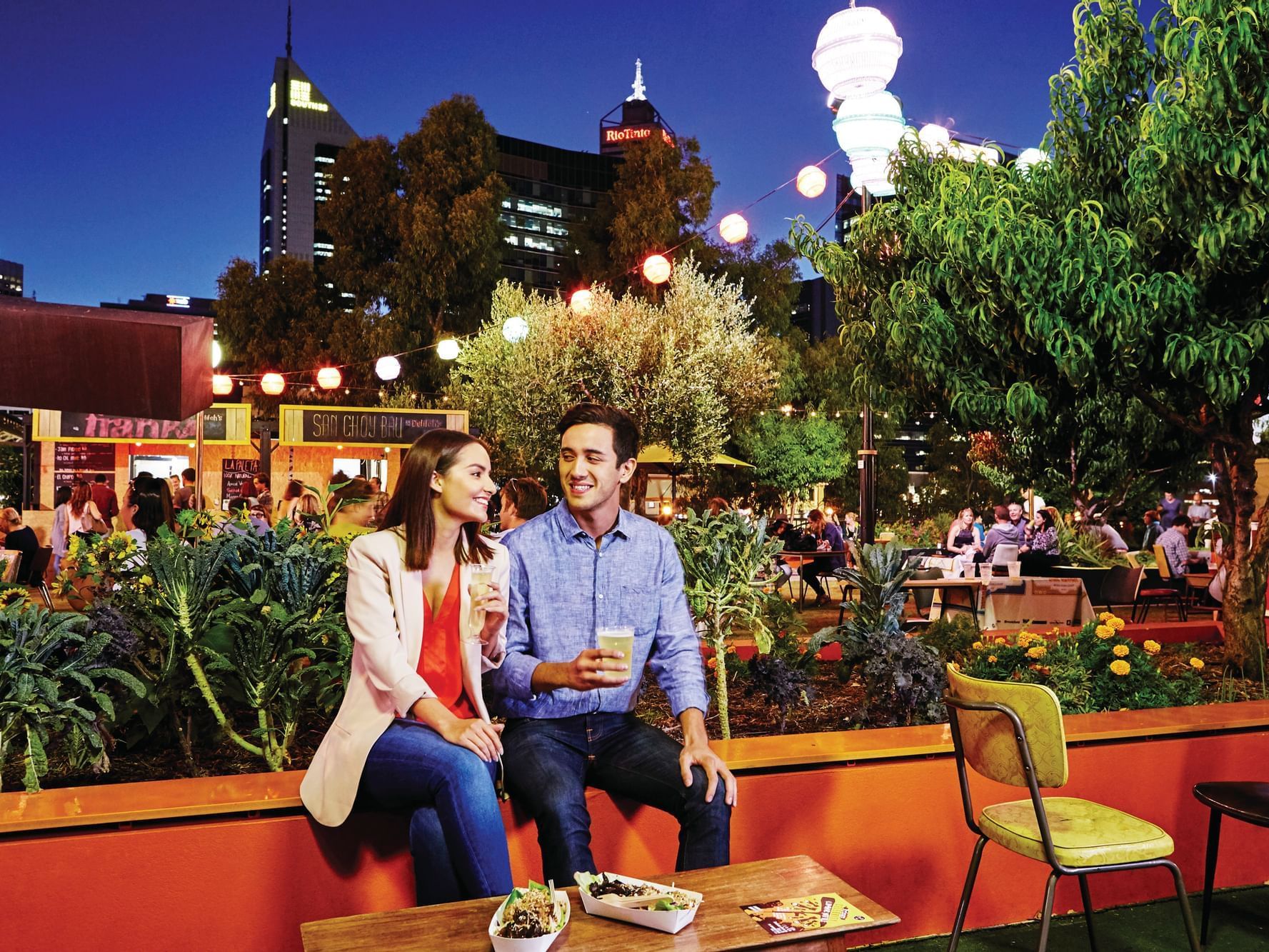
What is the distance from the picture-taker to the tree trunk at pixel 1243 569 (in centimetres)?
570

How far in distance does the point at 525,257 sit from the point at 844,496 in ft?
238

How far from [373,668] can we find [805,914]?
1264 millimetres

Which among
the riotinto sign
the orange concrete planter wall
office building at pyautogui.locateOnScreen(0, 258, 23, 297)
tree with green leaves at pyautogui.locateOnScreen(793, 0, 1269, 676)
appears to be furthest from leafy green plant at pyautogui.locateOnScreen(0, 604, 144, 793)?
office building at pyautogui.locateOnScreen(0, 258, 23, 297)

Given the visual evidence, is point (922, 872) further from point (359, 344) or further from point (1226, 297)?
point (359, 344)

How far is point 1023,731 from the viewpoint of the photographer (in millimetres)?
2537

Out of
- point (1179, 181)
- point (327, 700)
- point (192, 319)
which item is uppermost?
point (1179, 181)

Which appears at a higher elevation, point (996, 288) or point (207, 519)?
point (996, 288)

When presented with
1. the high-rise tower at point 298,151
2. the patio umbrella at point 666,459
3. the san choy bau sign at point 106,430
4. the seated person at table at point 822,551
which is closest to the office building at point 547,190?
the high-rise tower at point 298,151

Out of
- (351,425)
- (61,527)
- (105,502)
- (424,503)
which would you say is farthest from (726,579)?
(351,425)

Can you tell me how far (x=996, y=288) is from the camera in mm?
5516

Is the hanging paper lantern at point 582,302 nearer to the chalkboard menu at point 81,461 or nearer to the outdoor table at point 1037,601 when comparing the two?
the outdoor table at point 1037,601

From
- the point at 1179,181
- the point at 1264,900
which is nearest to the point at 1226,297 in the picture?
the point at 1179,181

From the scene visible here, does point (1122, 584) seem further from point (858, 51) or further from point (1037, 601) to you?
point (858, 51)

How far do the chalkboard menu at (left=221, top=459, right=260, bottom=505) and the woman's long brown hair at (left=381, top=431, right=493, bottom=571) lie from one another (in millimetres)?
20690
